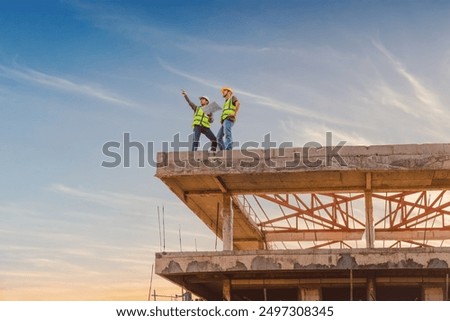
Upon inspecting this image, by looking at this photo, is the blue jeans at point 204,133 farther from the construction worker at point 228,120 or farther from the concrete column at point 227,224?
the concrete column at point 227,224

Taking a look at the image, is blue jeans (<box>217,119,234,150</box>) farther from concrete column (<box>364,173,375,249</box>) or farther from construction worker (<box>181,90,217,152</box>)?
concrete column (<box>364,173,375,249</box>)

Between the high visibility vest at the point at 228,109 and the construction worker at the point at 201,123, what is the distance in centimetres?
54

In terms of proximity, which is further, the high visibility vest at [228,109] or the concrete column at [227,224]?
the concrete column at [227,224]

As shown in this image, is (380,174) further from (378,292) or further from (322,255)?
(378,292)

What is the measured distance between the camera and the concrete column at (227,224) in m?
20.4

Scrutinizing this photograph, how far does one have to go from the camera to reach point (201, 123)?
1953cm

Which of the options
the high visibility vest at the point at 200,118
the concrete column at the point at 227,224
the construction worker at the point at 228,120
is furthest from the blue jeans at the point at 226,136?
the concrete column at the point at 227,224

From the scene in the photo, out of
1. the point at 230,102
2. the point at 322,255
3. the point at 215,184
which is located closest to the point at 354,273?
the point at 322,255

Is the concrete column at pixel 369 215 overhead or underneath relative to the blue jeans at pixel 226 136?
underneath

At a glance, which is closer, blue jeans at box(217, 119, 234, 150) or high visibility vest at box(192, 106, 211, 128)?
blue jeans at box(217, 119, 234, 150)

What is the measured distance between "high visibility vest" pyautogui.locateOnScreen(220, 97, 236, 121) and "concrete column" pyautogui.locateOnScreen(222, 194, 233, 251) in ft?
10.1

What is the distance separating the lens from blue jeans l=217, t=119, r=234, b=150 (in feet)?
62.5

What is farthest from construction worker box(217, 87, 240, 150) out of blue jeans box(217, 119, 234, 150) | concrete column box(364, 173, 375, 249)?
concrete column box(364, 173, 375, 249)
